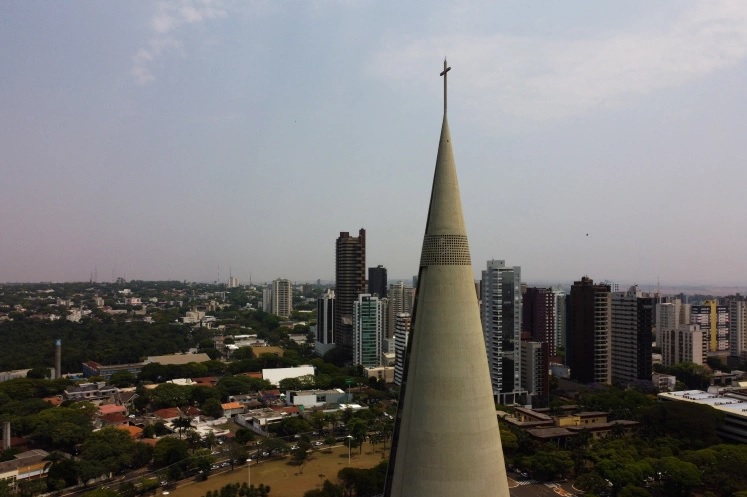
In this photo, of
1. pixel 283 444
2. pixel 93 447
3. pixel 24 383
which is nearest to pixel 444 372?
pixel 283 444

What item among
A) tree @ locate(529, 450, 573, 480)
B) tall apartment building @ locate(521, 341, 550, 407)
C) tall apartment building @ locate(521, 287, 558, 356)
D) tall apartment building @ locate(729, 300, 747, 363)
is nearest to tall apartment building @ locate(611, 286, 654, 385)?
tall apartment building @ locate(521, 341, 550, 407)

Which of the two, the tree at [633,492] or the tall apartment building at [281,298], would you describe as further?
the tall apartment building at [281,298]

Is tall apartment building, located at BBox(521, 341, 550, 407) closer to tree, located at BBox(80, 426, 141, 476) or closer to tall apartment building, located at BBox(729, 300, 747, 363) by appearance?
tree, located at BBox(80, 426, 141, 476)

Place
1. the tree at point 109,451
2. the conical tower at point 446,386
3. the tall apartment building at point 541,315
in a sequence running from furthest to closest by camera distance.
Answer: the tall apartment building at point 541,315, the tree at point 109,451, the conical tower at point 446,386

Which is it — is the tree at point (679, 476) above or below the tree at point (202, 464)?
above

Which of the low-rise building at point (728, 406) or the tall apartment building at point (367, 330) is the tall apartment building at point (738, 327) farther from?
the tall apartment building at point (367, 330)

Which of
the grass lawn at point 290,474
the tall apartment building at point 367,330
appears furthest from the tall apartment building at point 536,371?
the tall apartment building at point 367,330

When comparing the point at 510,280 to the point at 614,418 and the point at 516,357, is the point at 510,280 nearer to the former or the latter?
the point at 516,357
